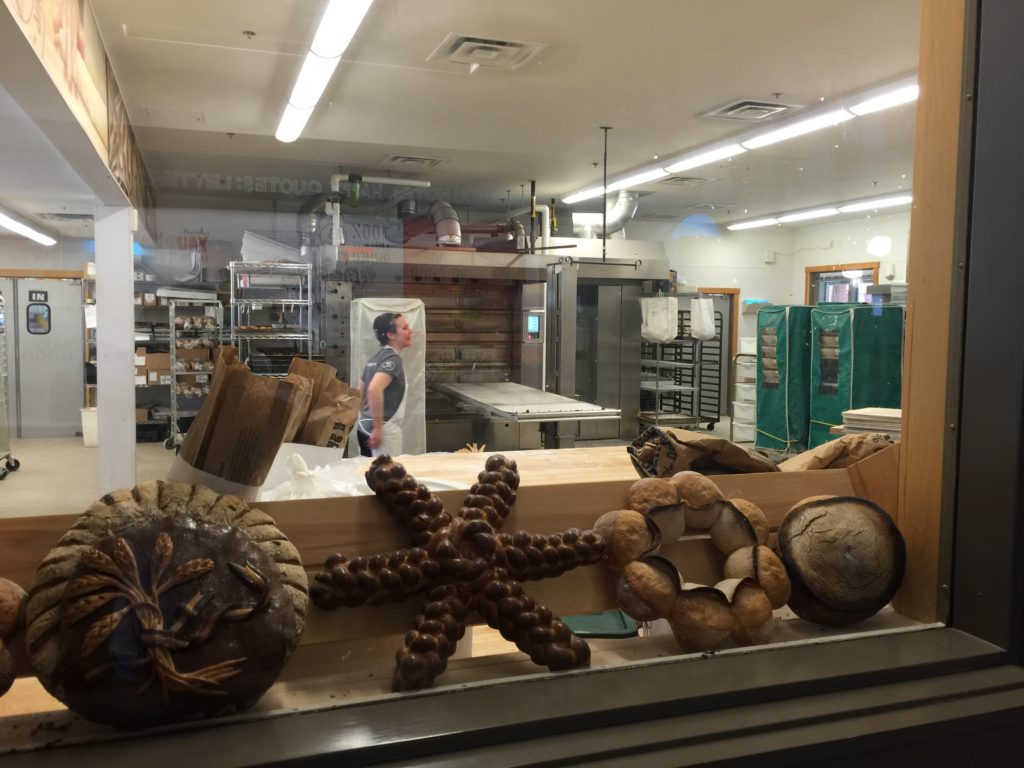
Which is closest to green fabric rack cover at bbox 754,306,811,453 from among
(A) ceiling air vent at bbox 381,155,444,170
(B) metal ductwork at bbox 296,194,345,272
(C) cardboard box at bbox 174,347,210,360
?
(A) ceiling air vent at bbox 381,155,444,170

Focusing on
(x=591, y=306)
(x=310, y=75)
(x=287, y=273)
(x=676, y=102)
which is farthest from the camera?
(x=676, y=102)

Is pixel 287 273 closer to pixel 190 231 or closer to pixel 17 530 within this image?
pixel 190 231

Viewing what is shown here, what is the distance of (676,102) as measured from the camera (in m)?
2.83

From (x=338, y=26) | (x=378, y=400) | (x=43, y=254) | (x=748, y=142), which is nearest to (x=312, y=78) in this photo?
(x=338, y=26)

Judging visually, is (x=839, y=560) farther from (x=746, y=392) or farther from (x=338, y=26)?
(x=338, y=26)

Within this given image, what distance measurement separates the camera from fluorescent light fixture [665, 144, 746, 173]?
102 inches

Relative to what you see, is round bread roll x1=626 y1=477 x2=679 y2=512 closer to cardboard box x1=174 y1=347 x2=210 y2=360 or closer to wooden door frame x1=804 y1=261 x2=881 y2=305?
cardboard box x1=174 y1=347 x2=210 y2=360

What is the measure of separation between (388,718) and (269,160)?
1.51 meters

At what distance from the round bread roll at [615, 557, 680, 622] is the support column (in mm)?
655

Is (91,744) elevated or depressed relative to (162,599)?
depressed

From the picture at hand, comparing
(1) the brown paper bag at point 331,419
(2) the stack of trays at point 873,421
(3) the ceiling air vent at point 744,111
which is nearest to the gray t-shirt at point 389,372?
(1) the brown paper bag at point 331,419

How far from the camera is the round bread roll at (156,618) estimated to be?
0.68 meters

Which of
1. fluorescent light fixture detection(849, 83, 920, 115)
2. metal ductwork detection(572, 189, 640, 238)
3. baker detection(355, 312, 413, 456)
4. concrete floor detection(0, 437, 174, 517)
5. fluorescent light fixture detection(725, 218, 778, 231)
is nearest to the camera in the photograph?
concrete floor detection(0, 437, 174, 517)

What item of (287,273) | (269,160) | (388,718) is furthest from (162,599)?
(269,160)
